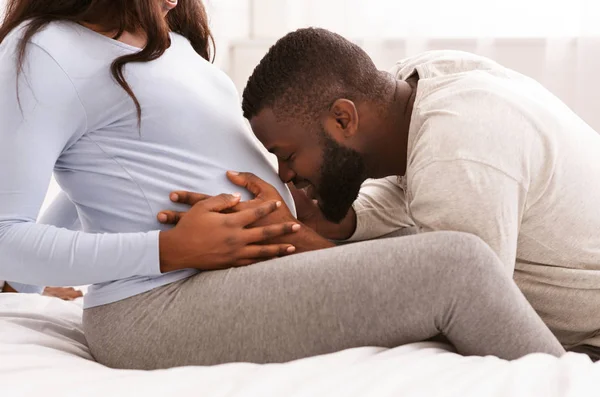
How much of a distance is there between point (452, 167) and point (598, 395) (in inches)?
15.2

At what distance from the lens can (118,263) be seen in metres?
1.16

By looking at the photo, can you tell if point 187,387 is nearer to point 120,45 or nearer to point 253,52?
point 120,45

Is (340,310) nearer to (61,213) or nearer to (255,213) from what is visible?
(255,213)

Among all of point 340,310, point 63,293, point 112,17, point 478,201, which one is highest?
point 112,17

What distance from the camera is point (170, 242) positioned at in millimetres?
1168

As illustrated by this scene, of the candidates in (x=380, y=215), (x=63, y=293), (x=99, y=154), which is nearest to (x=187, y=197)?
(x=99, y=154)

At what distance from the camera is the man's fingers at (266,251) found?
1.21 m

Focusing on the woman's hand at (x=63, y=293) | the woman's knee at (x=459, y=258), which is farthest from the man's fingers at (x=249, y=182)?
the woman's hand at (x=63, y=293)

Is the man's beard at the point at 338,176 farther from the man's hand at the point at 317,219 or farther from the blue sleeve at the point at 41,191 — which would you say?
the blue sleeve at the point at 41,191

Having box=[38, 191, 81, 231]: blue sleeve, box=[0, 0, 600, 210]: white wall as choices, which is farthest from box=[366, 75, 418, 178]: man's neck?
box=[0, 0, 600, 210]: white wall

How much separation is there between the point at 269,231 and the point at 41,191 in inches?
13.3

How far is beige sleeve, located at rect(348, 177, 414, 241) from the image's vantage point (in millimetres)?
1664

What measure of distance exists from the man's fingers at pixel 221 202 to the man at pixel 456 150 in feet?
0.75

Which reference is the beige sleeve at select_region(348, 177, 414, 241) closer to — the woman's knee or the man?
the man
